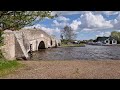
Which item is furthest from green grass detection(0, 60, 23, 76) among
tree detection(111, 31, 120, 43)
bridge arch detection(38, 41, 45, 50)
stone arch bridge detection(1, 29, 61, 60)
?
tree detection(111, 31, 120, 43)

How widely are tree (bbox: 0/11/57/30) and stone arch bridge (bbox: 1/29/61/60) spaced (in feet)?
12.9

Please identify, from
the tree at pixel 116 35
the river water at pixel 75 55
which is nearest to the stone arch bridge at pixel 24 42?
the river water at pixel 75 55

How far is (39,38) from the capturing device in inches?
2200

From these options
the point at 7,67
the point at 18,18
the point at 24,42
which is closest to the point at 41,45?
the point at 24,42

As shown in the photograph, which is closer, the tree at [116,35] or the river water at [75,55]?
the river water at [75,55]

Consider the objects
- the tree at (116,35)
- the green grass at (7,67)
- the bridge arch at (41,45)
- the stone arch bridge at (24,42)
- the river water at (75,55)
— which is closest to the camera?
the green grass at (7,67)

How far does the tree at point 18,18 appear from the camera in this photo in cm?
1841

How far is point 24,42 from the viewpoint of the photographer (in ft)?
126

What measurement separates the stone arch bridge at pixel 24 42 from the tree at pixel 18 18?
3.94 meters

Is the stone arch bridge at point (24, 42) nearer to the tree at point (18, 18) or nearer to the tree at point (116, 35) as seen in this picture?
the tree at point (18, 18)

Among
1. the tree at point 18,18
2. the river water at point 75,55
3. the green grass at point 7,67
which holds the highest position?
the tree at point 18,18
